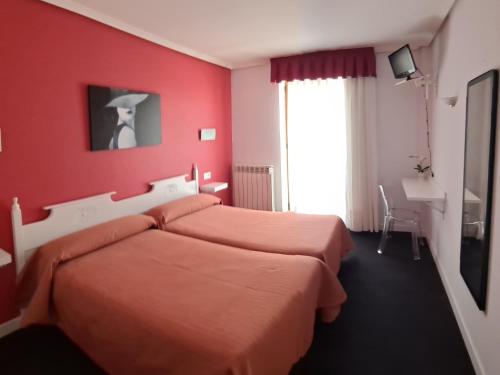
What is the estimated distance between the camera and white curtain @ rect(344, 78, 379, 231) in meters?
4.31

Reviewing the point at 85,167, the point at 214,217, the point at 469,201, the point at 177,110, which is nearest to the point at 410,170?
the point at 469,201

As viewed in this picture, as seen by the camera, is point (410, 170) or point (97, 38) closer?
point (97, 38)

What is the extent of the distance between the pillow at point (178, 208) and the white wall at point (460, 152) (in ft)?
8.15

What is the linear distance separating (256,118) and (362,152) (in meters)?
1.63

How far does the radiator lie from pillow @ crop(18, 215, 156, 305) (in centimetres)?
251

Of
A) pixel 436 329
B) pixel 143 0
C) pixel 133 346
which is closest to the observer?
pixel 133 346

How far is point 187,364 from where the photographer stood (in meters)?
1.47

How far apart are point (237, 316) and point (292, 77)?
3.66 metres

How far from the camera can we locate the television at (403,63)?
11.6 ft

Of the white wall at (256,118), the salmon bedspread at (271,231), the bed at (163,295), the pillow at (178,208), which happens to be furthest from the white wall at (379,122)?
the bed at (163,295)

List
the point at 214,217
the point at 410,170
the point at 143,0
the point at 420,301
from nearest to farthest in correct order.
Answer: the point at 143,0 → the point at 420,301 → the point at 214,217 → the point at 410,170

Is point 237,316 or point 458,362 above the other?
point 237,316

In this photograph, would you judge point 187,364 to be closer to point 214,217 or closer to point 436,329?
point 436,329

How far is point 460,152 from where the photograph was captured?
2461 millimetres
